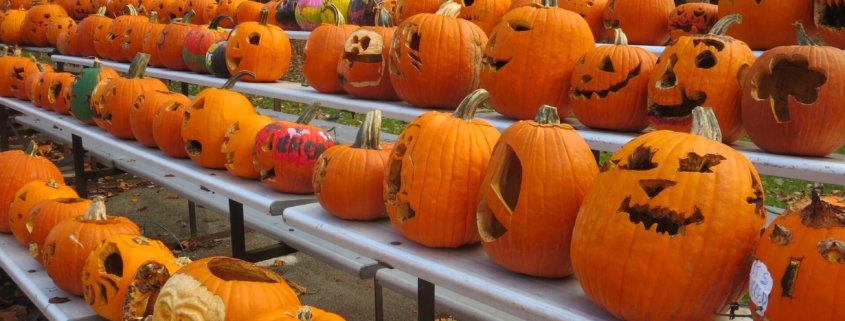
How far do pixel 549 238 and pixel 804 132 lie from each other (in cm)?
75

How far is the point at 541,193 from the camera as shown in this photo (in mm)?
1545

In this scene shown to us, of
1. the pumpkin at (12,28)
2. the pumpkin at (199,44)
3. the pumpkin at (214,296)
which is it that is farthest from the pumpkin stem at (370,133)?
the pumpkin at (12,28)

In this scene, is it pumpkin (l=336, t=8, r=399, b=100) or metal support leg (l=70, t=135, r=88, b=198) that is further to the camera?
metal support leg (l=70, t=135, r=88, b=198)

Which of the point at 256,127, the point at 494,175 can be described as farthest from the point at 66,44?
the point at 494,175

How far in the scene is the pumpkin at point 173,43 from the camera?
173 inches

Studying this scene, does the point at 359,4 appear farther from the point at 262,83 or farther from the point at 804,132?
the point at 804,132

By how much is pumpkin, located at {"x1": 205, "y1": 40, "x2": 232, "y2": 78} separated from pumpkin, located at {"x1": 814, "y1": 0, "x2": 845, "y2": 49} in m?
2.82

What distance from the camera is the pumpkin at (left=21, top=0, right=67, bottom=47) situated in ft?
21.5

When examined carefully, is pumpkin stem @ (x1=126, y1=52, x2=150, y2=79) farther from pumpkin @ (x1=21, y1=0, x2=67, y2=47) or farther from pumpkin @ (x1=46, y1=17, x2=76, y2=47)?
pumpkin @ (x1=21, y1=0, x2=67, y2=47)

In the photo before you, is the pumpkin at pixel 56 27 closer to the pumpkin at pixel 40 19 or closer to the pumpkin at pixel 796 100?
the pumpkin at pixel 40 19

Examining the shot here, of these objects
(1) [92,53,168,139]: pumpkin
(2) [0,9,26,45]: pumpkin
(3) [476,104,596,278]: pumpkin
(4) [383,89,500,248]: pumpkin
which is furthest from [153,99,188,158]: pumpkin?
(2) [0,9,26,45]: pumpkin

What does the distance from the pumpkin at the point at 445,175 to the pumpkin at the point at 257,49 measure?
202 centimetres

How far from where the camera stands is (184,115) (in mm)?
3016

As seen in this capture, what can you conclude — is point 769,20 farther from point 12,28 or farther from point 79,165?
point 12,28
